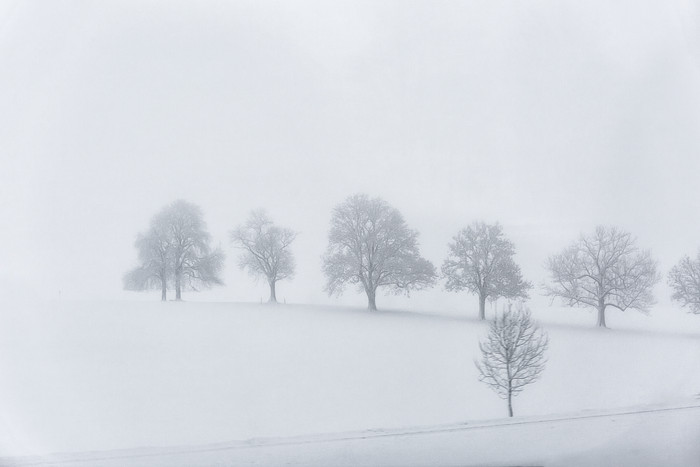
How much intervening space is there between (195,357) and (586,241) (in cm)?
684

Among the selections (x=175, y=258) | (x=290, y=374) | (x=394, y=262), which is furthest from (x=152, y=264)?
(x=394, y=262)

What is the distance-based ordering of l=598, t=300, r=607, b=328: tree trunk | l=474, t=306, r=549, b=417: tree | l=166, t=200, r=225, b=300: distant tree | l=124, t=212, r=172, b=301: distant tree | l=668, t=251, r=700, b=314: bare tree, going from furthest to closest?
l=166, t=200, r=225, b=300: distant tree, l=124, t=212, r=172, b=301: distant tree, l=598, t=300, r=607, b=328: tree trunk, l=668, t=251, r=700, b=314: bare tree, l=474, t=306, r=549, b=417: tree

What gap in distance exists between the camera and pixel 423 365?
9.08 m

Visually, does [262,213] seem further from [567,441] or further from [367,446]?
[567,441]

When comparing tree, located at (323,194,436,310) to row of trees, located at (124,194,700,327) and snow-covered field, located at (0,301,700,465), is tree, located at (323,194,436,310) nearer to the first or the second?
row of trees, located at (124,194,700,327)

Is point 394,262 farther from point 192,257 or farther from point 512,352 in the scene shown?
point 192,257

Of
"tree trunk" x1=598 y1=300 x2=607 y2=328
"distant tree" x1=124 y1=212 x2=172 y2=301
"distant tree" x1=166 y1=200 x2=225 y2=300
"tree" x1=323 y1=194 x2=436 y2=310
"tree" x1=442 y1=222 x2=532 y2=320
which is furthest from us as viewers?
"distant tree" x1=166 y1=200 x2=225 y2=300

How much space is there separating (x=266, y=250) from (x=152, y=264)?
77.7 inches

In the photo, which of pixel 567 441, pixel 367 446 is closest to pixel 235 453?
pixel 367 446

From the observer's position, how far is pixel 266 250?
9016 millimetres

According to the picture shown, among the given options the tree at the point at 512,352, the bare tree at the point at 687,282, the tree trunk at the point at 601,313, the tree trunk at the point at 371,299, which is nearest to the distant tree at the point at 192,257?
the tree trunk at the point at 371,299

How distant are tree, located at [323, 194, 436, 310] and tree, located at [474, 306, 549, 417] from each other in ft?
4.31

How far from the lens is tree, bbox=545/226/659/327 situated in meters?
8.53

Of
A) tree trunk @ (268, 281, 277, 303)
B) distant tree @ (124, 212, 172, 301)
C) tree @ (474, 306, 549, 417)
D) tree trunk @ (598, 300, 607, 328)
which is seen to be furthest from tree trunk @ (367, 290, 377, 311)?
tree trunk @ (598, 300, 607, 328)
